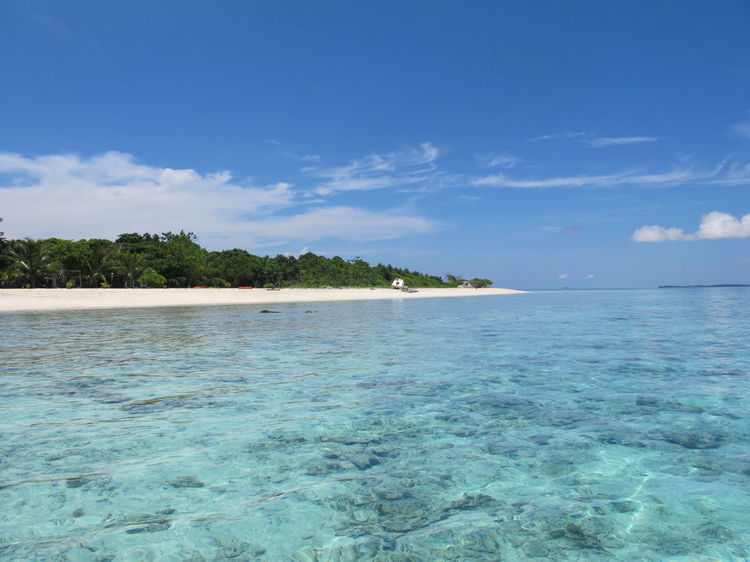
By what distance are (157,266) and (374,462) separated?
2839 inches

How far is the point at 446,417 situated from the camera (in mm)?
6516

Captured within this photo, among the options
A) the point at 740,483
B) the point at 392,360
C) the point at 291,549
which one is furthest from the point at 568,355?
the point at 291,549

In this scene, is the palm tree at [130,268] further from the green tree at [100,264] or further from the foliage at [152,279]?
the green tree at [100,264]

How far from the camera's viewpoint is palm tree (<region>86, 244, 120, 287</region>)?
6091 centimetres

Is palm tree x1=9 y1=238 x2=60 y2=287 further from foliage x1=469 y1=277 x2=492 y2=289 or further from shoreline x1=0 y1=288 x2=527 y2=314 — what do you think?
foliage x1=469 y1=277 x2=492 y2=289

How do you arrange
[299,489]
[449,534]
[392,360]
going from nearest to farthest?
[449,534] < [299,489] < [392,360]

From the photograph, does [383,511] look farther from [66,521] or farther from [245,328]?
[245,328]

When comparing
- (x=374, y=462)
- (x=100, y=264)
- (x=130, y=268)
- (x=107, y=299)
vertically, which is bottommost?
(x=374, y=462)

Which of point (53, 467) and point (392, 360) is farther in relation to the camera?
point (392, 360)

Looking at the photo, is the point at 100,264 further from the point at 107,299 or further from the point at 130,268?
the point at 107,299

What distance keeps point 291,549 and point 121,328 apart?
1991cm

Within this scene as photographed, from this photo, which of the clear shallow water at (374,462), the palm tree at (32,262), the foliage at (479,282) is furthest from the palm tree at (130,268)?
the foliage at (479,282)

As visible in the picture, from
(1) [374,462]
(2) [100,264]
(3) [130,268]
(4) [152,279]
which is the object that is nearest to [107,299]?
(2) [100,264]

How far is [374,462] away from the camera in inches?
189
